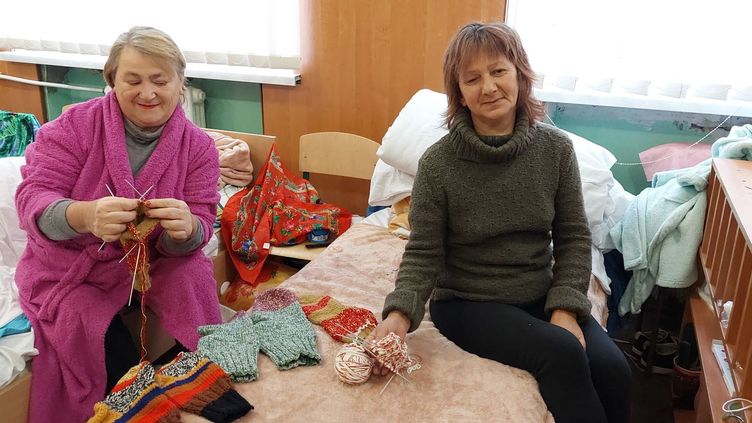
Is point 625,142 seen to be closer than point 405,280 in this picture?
No

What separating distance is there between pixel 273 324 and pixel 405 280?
34cm

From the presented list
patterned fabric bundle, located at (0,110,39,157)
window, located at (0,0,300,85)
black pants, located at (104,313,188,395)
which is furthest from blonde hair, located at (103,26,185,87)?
window, located at (0,0,300,85)

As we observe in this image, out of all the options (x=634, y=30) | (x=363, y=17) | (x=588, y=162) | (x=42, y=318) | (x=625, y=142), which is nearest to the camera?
(x=42, y=318)

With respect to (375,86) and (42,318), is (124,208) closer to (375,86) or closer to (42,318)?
(42,318)

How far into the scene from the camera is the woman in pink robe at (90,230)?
1.54 meters

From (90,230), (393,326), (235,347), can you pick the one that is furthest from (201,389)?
(90,230)

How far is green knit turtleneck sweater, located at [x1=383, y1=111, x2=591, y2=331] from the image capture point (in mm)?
1424

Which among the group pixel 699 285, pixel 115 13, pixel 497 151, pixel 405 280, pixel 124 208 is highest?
pixel 115 13

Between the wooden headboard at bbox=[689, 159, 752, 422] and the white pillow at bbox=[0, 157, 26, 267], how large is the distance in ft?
6.70

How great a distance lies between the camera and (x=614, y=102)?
2.30 meters

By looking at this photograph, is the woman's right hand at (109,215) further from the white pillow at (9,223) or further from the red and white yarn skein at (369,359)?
the white pillow at (9,223)

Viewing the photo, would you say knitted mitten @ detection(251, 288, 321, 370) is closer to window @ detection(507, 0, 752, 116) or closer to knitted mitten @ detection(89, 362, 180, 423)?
knitted mitten @ detection(89, 362, 180, 423)

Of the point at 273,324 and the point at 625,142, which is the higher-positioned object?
the point at 625,142

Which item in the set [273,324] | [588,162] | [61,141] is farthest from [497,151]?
[61,141]
